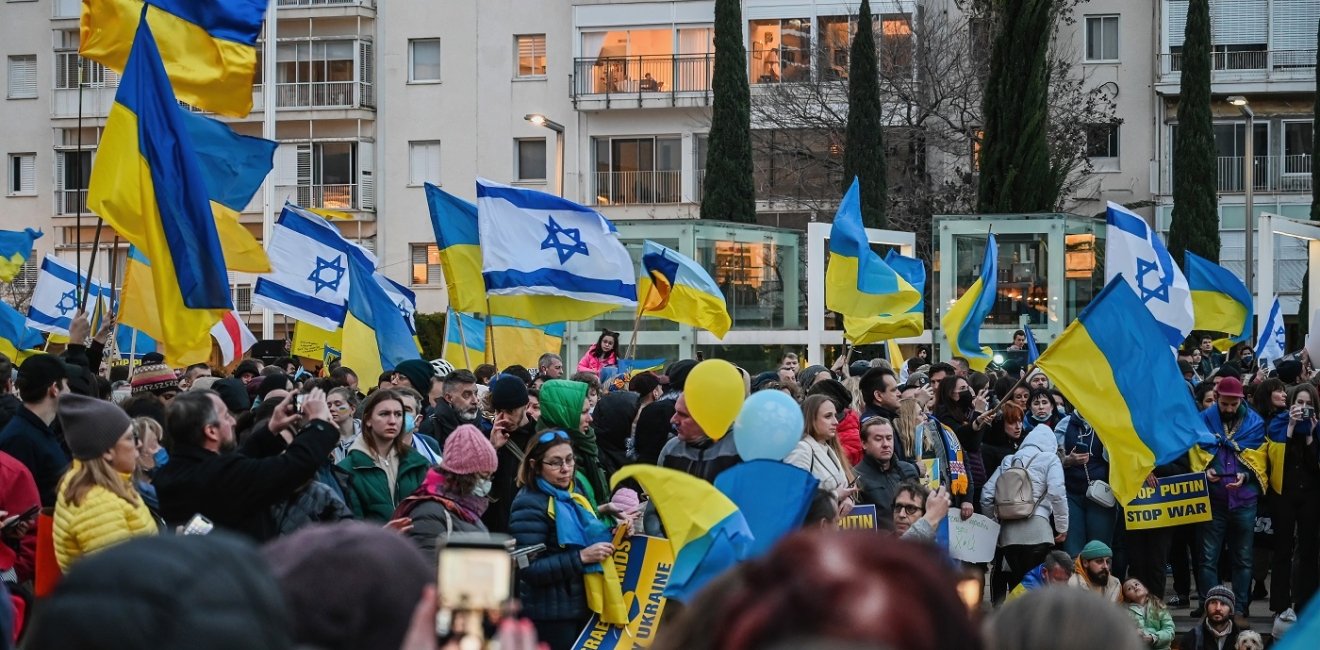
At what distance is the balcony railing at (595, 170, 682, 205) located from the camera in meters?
45.5

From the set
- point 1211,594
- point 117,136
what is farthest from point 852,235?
point 117,136

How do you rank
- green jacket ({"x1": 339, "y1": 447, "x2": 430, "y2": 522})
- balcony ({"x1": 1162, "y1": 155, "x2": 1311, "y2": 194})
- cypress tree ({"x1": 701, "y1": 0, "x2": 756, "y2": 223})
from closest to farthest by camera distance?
1. green jacket ({"x1": 339, "y1": 447, "x2": 430, "y2": 522})
2. cypress tree ({"x1": 701, "y1": 0, "x2": 756, "y2": 223})
3. balcony ({"x1": 1162, "y1": 155, "x2": 1311, "y2": 194})

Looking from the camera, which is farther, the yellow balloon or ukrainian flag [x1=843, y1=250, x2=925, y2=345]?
ukrainian flag [x1=843, y1=250, x2=925, y2=345]

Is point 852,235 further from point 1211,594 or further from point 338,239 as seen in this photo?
point 1211,594

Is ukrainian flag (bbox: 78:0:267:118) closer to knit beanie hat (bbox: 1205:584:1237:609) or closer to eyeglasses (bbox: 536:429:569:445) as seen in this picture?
eyeglasses (bbox: 536:429:569:445)

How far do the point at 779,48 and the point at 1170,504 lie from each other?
1290 inches

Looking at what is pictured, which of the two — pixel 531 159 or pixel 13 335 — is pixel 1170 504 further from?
pixel 531 159

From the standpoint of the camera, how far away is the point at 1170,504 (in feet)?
41.8

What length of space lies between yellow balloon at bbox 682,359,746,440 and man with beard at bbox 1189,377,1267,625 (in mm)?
6576

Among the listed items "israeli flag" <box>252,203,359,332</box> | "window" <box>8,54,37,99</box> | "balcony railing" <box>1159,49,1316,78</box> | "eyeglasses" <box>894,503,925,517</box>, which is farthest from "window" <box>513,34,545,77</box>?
"eyeglasses" <box>894,503,925,517</box>

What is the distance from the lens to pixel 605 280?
15.9m

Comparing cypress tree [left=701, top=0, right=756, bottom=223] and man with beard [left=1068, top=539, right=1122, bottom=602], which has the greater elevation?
cypress tree [left=701, top=0, right=756, bottom=223]

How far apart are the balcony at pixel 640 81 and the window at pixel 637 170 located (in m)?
1.18

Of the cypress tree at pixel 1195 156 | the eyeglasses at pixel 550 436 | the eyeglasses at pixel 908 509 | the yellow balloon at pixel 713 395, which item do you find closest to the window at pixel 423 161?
the cypress tree at pixel 1195 156
